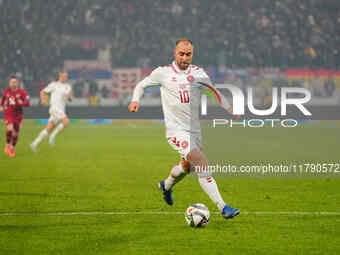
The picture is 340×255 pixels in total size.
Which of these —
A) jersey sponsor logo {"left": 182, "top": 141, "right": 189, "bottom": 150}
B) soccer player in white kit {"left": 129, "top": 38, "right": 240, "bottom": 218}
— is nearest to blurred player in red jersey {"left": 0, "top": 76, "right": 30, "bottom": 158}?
soccer player in white kit {"left": 129, "top": 38, "right": 240, "bottom": 218}

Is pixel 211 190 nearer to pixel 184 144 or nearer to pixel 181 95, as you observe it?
pixel 184 144

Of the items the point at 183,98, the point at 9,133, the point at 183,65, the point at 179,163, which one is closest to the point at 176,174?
the point at 179,163

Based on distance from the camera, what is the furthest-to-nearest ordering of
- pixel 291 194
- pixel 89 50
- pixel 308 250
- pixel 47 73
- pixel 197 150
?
1. pixel 89 50
2. pixel 47 73
3. pixel 291 194
4. pixel 197 150
5. pixel 308 250

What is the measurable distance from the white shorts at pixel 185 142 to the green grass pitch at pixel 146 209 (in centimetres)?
84

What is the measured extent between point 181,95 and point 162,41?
Result: 118ft

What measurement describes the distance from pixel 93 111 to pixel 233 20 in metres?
14.3

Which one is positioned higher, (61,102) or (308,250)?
(308,250)

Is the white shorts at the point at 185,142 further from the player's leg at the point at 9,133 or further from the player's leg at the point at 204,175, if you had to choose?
the player's leg at the point at 9,133

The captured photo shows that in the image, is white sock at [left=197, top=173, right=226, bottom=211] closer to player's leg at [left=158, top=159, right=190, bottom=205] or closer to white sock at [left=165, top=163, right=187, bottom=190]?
player's leg at [left=158, top=159, right=190, bottom=205]

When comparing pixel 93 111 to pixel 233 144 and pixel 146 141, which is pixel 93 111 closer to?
pixel 146 141

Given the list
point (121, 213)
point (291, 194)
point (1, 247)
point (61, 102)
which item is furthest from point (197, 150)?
point (61, 102)

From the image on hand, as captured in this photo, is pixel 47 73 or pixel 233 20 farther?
pixel 233 20

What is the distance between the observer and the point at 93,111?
3488 cm

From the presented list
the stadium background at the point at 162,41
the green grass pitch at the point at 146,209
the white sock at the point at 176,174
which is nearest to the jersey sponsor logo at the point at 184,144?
the white sock at the point at 176,174
